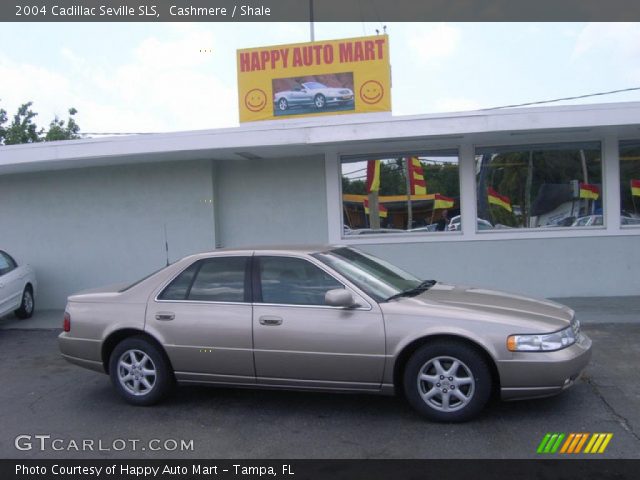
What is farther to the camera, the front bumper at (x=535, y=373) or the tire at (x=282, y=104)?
the tire at (x=282, y=104)

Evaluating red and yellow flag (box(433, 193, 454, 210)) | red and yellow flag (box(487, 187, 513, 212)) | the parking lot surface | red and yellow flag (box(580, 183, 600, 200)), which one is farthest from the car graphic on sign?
the parking lot surface

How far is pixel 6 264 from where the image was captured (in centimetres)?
1070

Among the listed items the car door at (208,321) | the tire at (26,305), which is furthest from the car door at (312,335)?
the tire at (26,305)

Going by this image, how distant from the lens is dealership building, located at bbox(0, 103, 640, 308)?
33.6 feet

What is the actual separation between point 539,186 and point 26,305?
9530 mm

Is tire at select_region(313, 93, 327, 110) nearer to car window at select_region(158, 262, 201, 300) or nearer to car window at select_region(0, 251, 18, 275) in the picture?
car window at select_region(0, 251, 18, 275)

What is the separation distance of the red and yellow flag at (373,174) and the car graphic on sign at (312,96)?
5.45 m

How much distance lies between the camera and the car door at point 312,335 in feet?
16.9

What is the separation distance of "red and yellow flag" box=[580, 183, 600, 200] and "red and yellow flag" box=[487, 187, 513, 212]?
1.30m

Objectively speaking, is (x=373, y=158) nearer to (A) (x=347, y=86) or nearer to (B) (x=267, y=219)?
(B) (x=267, y=219)

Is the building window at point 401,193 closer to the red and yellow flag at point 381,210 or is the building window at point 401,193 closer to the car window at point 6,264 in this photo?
the red and yellow flag at point 381,210

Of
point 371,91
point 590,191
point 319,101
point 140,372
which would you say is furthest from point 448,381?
point 319,101

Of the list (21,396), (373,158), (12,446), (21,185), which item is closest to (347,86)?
(373,158)
